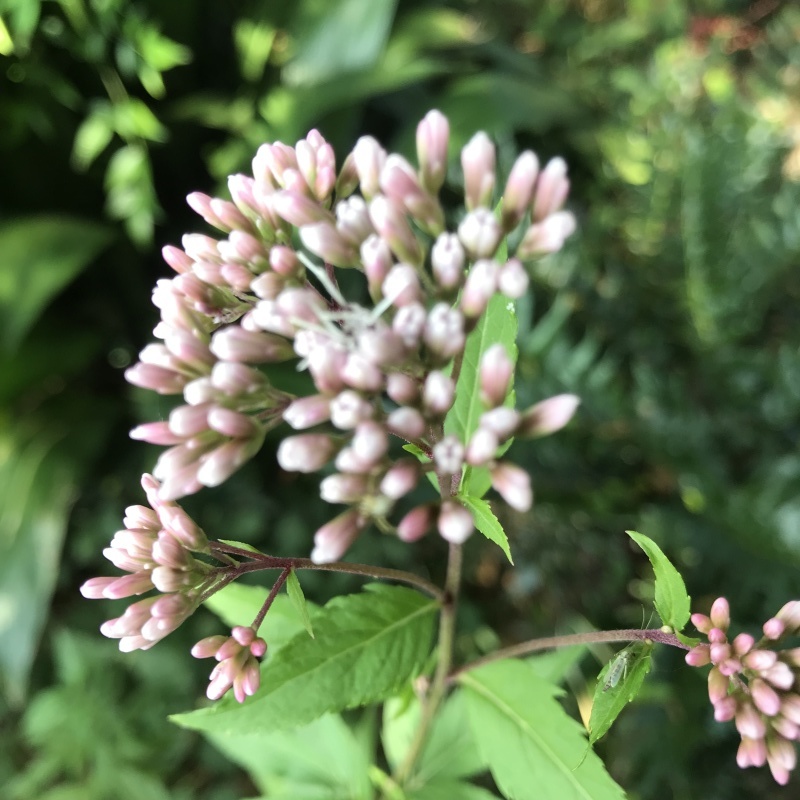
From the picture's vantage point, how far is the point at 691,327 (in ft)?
7.94

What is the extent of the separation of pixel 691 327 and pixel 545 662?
5.17ft

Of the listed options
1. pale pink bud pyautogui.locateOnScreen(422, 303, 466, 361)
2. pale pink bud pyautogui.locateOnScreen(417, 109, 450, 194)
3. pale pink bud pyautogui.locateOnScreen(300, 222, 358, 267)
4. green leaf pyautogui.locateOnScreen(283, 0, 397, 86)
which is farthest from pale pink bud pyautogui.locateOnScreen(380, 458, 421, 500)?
green leaf pyautogui.locateOnScreen(283, 0, 397, 86)

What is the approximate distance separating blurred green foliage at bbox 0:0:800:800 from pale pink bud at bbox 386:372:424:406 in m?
1.41

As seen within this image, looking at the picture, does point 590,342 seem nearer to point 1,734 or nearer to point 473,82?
point 473,82

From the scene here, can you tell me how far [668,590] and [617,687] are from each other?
0.12m

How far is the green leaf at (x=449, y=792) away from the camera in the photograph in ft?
3.87

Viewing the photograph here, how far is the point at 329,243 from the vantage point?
77cm

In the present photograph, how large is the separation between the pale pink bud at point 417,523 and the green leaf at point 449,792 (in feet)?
2.19

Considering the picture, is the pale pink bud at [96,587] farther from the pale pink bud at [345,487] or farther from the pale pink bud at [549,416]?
the pale pink bud at [549,416]

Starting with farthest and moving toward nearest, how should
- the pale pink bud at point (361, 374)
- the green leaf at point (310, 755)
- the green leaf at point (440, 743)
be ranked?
the green leaf at point (310, 755) → the green leaf at point (440, 743) → the pale pink bud at point (361, 374)

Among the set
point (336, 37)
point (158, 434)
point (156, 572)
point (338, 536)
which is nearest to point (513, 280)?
point (338, 536)

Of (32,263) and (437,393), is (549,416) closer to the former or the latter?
(437,393)

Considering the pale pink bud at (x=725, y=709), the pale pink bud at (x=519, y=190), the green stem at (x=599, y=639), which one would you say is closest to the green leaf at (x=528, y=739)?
the green stem at (x=599, y=639)

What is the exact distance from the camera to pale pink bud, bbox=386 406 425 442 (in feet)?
2.30
